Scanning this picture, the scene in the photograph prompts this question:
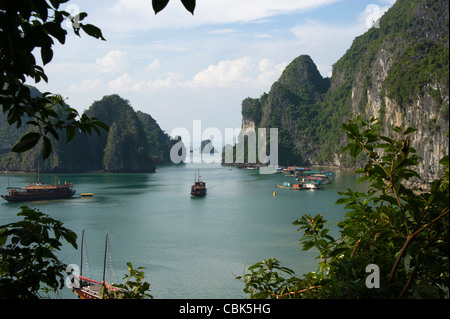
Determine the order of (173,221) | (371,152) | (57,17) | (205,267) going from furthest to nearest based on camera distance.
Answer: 1. (173,221)
2. (205,267)
3. (371,152)
4. (57,17)

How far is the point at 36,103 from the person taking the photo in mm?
843

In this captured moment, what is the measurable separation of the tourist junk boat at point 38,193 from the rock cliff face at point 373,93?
18633 millimetres

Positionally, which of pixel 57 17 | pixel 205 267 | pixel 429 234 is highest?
pixel 57 17

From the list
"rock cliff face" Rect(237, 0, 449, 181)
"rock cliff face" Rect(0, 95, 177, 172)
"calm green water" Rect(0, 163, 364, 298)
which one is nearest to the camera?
"calm green water" Rect(0, 163, 364, 298)

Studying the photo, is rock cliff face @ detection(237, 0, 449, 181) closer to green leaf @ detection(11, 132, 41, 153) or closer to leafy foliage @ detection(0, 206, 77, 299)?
leafy foliage @ detection(0, 206, 77, 299)

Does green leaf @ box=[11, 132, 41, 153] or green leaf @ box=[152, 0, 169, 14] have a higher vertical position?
green leaf @ box=[152, 0, 169, 14]

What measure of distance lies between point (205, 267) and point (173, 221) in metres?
6.45

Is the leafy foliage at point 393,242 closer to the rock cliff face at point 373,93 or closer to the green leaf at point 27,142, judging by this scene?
the green leaf at point 27,142

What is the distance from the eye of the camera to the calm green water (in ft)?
31.1

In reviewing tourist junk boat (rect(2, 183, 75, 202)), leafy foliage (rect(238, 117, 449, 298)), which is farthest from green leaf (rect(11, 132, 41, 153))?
tourist junk boat (rect(2, 183, 75, 202))

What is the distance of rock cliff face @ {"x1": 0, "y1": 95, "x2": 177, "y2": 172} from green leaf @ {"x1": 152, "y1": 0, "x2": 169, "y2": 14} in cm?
4028
